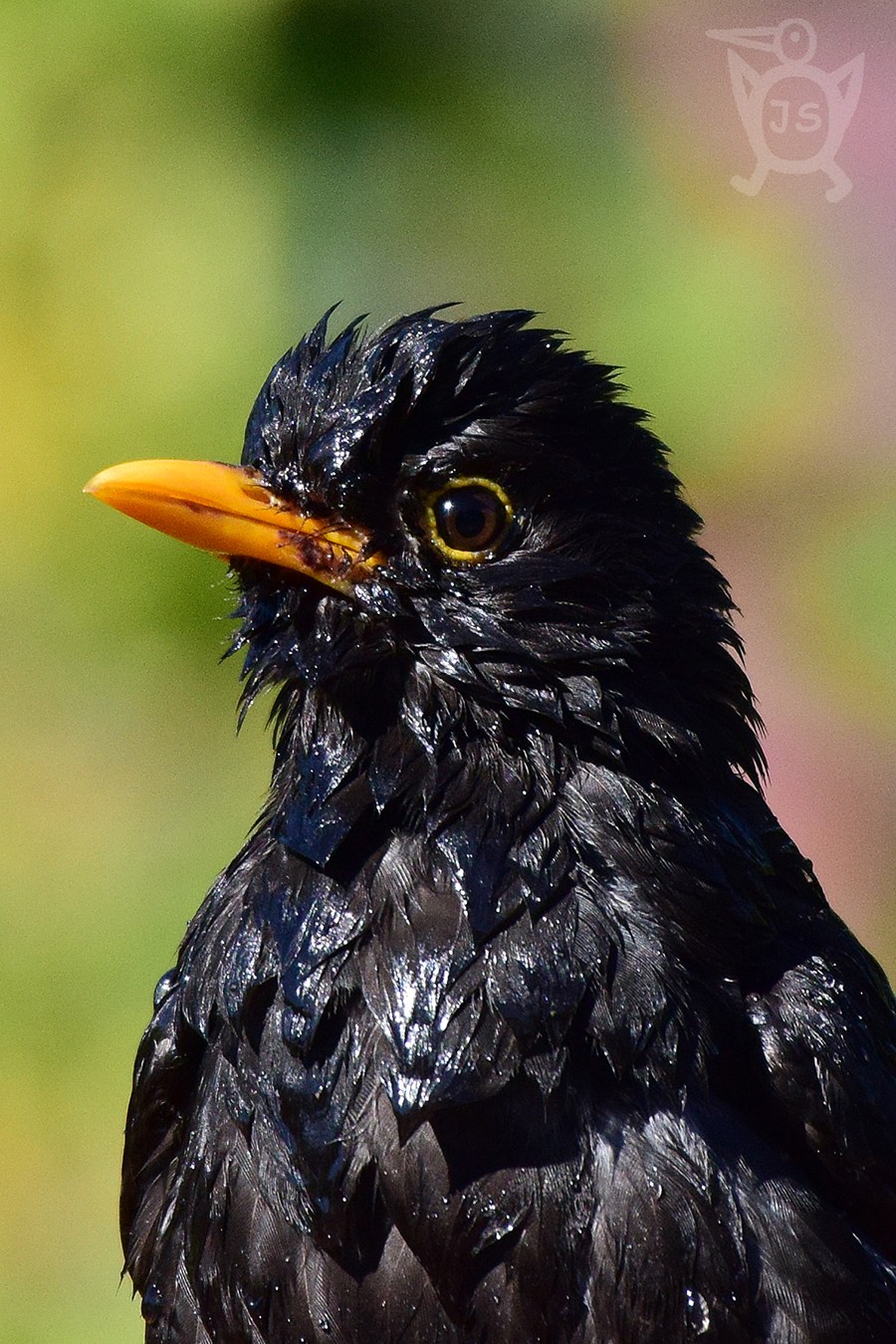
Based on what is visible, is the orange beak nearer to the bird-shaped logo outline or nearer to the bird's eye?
the bird's eye

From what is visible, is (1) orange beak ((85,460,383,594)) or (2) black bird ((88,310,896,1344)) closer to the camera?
(2) black bird ((88,310,896,1344))

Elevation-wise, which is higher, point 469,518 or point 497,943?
point 469,518

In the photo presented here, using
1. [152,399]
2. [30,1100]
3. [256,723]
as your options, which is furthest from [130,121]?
[30,1100]

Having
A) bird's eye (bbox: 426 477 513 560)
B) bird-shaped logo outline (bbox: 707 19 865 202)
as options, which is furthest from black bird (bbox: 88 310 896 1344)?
bird-shaped logo outline (bbox: 707 19 865 202)

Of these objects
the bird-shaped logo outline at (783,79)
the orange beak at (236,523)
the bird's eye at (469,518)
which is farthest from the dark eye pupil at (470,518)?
the bird-shaped logo outline at (783,79)

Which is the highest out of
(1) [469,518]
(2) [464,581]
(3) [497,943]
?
(1) [469,518]

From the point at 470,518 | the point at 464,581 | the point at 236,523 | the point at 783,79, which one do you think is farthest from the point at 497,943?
the point at 783,79

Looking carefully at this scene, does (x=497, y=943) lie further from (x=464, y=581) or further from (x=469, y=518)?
(x=469, y=518)

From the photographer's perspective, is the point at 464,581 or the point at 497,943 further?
the point at 464,581
